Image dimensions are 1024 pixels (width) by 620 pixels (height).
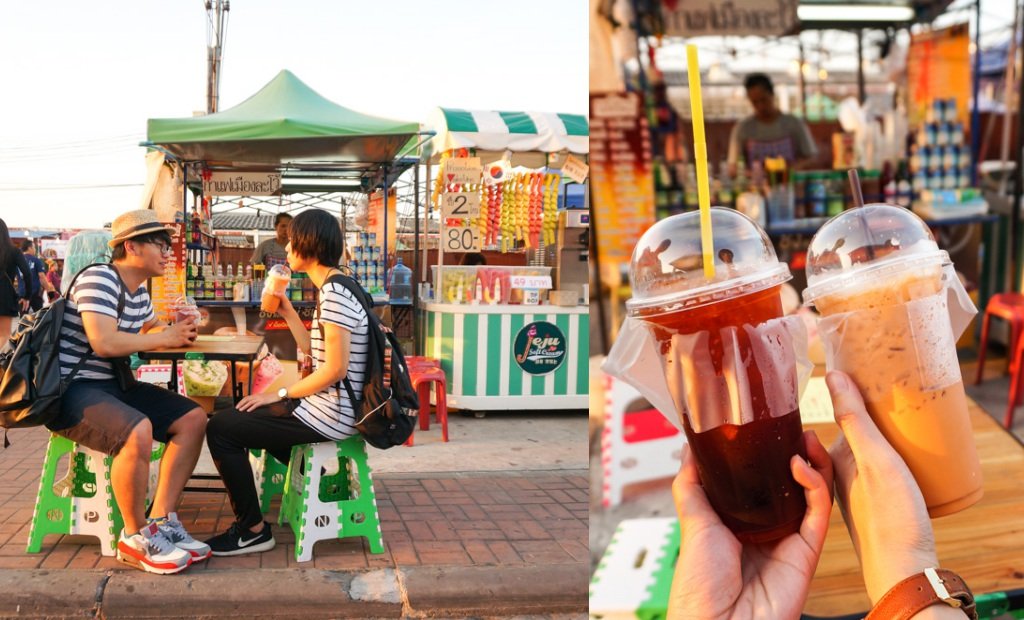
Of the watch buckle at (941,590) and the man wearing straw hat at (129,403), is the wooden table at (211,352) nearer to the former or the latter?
the man wearing straw hat at (129,403)

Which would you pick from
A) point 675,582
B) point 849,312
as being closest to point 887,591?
point 675,582

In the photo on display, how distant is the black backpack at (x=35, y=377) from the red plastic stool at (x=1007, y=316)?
4286 mm

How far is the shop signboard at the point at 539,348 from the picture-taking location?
23.1 feet

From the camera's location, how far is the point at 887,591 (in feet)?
4.08

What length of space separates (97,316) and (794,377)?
303 cm

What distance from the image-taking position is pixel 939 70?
369 centimetres

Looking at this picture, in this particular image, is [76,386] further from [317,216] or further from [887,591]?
[887,591]

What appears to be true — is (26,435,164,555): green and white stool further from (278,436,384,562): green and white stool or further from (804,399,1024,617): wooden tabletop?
(804,399,1024,617): wooden tabletop

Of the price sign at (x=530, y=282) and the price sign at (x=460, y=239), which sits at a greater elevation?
the price sign at (x=460, y=239)

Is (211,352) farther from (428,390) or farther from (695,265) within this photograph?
(695,265)

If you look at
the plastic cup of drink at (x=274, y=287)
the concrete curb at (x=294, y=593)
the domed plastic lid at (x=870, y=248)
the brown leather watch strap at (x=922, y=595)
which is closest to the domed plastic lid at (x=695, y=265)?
the domed plastic lid at (x=870, y=248)

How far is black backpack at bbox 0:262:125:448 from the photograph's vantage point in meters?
3.46

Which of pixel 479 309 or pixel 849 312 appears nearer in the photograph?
pixel 849 312

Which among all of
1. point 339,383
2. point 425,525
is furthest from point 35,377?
point 425,525
